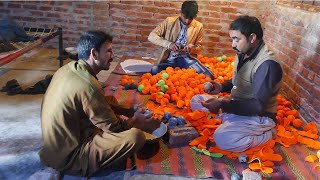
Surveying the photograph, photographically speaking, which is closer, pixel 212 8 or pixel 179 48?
pixel 179 48

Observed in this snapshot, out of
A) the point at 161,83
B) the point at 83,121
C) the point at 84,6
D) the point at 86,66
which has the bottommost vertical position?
the point at 161,83

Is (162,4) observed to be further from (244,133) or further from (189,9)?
(244,133)

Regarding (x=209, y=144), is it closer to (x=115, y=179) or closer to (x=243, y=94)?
(x=243, y=94)

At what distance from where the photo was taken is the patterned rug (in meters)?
2.94

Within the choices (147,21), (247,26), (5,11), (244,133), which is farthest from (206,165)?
(5,11)

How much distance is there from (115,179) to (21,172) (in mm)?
883

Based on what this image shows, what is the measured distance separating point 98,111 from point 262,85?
1505mm

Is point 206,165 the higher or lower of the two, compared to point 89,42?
lower

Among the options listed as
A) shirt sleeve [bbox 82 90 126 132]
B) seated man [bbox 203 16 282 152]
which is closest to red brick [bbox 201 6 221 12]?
seated man [bbox 203 16 282 152]

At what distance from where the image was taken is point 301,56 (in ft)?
14.7

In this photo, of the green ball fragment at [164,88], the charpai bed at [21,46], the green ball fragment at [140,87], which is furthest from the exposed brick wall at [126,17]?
the green ball fragment at [164,88]

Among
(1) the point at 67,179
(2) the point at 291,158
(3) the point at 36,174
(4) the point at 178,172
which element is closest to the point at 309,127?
(2) the point at 291,158

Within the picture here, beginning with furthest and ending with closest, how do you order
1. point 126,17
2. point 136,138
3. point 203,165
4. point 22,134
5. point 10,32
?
point 126,17, point 10,32, point 22,134, point 203,165, point 136,138

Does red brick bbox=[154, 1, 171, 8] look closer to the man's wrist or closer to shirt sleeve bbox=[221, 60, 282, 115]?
shirt sleeve bbox=[221, 60, 282, 115]
